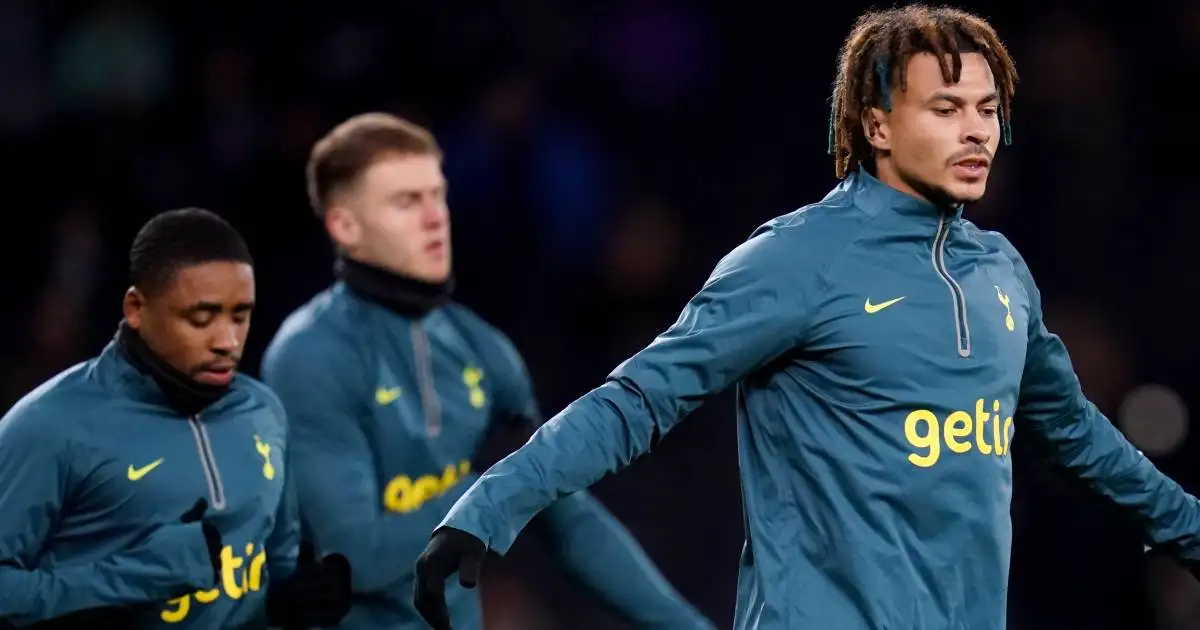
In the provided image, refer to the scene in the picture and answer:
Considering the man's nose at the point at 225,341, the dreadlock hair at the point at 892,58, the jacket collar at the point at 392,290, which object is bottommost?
the jacket collar at the point at 392,290

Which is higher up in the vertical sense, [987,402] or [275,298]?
[987,402]

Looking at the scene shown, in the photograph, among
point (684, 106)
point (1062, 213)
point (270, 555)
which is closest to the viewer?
point (270, 555)

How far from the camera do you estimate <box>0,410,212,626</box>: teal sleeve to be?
388 cm

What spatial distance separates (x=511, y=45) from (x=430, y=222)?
3372mm

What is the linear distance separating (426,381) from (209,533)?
0.87 metres

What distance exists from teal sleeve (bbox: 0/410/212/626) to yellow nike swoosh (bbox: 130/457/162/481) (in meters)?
0.12

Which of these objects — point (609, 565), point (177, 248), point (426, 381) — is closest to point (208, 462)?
point (177, 248)

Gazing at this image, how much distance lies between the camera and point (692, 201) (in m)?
7.75

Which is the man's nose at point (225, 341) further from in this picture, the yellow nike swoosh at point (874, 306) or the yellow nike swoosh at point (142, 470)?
the yellow nike swoosh at point (874, 306)

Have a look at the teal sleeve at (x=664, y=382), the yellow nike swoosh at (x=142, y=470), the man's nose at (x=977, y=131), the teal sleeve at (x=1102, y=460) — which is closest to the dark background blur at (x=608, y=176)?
the teal sleeve at (x=1102, y=460)

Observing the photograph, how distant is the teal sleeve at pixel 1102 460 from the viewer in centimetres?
361

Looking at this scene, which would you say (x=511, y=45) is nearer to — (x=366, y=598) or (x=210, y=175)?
(x=210, y=175)

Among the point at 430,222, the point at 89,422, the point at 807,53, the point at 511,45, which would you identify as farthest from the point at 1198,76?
the point at 89,422

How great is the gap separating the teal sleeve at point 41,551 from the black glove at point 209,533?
1.6 inches
